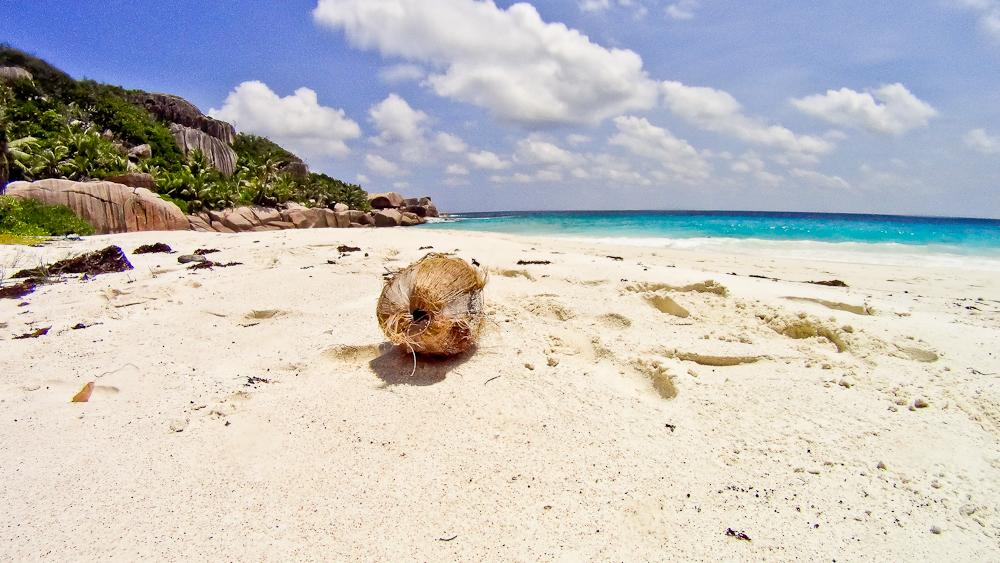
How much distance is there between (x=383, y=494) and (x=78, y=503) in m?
1.35

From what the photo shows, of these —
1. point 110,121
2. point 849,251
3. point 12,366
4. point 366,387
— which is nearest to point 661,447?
point 366,387

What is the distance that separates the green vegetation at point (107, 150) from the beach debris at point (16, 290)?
10.4m

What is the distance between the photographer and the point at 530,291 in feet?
16.1

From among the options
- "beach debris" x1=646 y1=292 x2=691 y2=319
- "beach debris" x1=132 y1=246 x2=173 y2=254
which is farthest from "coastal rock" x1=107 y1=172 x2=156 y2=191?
"beach debris" x1=646 y1=292 x2=691 y2=319

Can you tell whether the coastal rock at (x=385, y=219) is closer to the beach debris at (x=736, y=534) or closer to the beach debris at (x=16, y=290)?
the beach debris at (x=16, y=290)

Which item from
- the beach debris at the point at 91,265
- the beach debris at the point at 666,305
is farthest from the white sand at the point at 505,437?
the beach debris at the point at 91,265

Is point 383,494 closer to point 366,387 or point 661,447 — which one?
point 366,387

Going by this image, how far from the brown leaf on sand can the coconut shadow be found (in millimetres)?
1746

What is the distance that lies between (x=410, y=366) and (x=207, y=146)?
111 ft

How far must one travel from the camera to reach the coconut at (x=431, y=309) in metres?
2.99

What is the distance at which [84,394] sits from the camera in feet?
8.77

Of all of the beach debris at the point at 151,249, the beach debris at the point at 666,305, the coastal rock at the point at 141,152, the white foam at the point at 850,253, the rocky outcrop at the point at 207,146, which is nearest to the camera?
the beach debris at the point at 666,305

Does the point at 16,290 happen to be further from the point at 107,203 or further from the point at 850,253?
the point at 850,253

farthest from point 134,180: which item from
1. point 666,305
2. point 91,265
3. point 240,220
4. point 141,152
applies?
point 666,305
